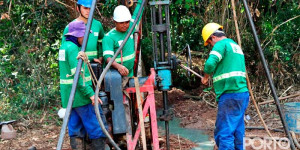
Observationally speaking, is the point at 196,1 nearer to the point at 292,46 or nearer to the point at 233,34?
the point at 233,34

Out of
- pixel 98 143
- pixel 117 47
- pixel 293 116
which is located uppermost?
pixel 117 47

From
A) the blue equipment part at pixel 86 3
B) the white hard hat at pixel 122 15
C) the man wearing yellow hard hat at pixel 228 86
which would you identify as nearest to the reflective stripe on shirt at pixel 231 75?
the man wearing yellow hard hat at pixel 228 86

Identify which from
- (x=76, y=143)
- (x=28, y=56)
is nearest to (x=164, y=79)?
(x=76, y=143)

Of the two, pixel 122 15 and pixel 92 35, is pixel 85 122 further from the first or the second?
pixel 122 15

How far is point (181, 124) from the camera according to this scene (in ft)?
23.1

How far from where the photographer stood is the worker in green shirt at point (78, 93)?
4.29 m

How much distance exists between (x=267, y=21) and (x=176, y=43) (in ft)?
9.47

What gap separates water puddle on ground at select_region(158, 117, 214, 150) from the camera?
18.7ft

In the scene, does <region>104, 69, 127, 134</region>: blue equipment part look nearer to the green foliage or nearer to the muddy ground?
the muddy ground

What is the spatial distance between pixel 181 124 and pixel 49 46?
361 cm

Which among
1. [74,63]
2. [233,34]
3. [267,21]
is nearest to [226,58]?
[74,63]

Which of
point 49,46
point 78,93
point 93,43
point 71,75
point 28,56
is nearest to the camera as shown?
point 71,75
